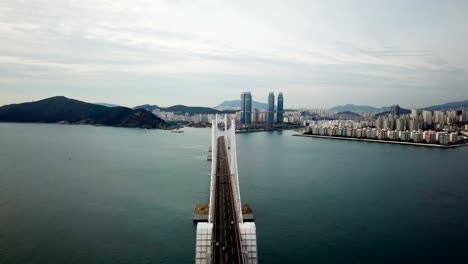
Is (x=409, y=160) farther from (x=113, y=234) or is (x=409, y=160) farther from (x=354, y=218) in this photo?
(x=113, y=234)

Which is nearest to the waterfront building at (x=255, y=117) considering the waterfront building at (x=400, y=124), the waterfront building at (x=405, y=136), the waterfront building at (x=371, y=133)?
the waterfront building at (x=400, y=124)

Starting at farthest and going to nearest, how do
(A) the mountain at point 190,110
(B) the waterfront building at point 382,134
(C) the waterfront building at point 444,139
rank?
(A) the mountain at point 190,110
(B) the waterfront building at point 382,134
(C) the waterfront building at point 444,139

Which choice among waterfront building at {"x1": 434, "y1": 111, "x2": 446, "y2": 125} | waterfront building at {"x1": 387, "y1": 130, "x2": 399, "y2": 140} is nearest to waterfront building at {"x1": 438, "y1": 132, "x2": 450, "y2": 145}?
waterfront building at {"x1": 387, "y1": 130, "x2": 399, "y2": 140}

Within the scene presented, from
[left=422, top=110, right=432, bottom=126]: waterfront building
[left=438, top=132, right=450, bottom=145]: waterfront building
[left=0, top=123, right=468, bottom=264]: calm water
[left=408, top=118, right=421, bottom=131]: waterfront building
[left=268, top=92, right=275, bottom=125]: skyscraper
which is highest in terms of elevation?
[left=268, top=92, right=275, bottom=125]: skyscraper

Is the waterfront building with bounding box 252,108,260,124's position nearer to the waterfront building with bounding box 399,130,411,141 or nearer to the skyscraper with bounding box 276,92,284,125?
the skyscraper with bounding box 276,92,284,125

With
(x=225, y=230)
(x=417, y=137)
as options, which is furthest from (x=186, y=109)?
(x=225, y=230)

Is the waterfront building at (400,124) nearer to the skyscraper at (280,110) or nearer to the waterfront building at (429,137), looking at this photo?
the waterfront building at (429,137)

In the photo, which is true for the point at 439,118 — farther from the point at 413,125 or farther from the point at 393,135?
the point at 393,135
